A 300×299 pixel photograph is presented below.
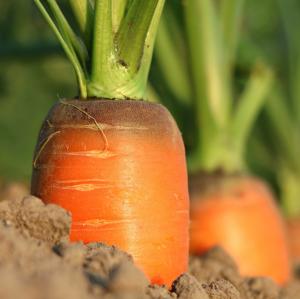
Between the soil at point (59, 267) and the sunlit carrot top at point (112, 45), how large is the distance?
17.2 inches

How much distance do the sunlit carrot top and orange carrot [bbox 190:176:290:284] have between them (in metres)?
1.13

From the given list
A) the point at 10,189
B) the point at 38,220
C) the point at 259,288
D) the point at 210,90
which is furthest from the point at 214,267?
the point at 10,189

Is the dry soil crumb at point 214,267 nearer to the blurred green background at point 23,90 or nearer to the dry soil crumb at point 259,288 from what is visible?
the dry soil crumb at point 259,288

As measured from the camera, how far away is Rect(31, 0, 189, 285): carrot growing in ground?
2.23 metres

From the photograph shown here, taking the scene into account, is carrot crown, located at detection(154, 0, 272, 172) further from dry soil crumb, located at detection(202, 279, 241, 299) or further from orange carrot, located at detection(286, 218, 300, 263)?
dry soil crumb, located at detection(202, 279, 241, 299)

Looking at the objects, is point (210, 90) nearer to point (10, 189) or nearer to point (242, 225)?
point (242, 225)

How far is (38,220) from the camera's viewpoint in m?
2.00

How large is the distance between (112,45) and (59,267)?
0.86m

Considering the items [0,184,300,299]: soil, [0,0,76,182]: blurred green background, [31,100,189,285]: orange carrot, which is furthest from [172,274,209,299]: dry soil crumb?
[0,0,76,182]: blurred green background

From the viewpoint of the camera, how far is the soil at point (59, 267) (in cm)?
146

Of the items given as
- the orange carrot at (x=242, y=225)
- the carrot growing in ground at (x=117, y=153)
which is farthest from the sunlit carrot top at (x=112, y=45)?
the orange carrot at (x=242, y=225)

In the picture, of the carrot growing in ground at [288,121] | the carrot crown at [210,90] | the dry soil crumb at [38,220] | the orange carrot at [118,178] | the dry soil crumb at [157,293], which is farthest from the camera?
the carrot growing in ground at [288,121]

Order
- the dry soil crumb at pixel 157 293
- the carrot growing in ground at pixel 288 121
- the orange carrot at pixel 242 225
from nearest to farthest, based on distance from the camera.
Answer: the dry soil crumb at pixel 157 293
the orange carrot at pixel 242 225
the carrot growing in ground at pixel 288 121

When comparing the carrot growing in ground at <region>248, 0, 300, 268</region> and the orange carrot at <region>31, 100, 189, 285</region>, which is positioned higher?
the orange carrot at <region>31, 100, 189, 285</region>
